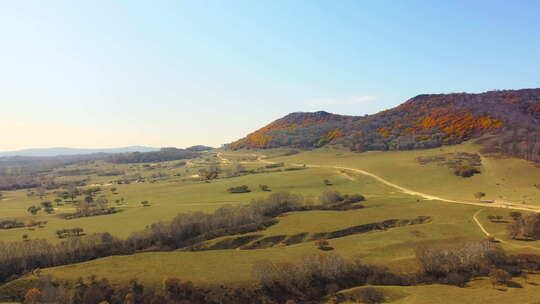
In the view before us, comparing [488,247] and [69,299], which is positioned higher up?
[488,247]

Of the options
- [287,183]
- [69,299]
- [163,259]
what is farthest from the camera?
[287,183]

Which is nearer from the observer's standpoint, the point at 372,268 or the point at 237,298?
the point at 237,298

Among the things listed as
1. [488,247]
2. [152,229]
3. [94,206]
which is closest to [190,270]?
[152,229]

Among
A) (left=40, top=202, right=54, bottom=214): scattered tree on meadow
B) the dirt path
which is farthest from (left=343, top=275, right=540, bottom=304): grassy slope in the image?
(left=40, top=202, right=54, bottom=214): scattered tree on meadow

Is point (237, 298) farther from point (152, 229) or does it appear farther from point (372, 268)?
point (152, 229)

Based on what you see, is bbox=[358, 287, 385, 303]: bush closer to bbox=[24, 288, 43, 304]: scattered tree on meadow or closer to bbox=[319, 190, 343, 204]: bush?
bbox=[24, 288, 43, 304]: scattered tree on meadow

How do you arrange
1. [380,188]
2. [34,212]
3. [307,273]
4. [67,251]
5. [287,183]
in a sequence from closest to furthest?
[307,273]
[67,251]
[34,212]
[380,188]
[287,183]

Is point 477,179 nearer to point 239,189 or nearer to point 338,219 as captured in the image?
point 338,219

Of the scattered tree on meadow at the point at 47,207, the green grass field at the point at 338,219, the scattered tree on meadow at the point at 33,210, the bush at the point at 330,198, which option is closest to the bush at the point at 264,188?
the green grass field at the point at 338,219
